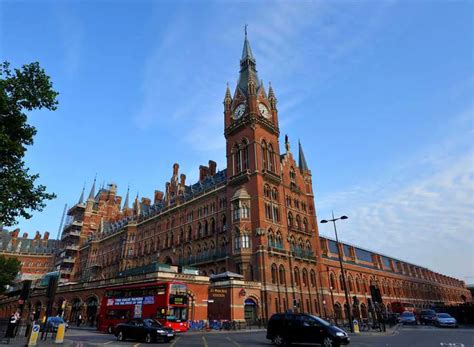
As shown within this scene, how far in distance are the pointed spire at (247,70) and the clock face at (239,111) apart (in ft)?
8.66

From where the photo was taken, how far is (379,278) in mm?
72375

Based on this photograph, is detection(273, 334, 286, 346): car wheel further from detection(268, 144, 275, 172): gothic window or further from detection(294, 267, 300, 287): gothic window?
detection(268, 144, 275, 172): gothic window

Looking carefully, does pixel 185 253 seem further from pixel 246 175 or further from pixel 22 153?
pixel 22 153

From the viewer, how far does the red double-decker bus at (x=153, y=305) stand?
85.3 ft

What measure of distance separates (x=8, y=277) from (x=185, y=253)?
126ft

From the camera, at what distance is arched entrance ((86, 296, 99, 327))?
46.2 metres

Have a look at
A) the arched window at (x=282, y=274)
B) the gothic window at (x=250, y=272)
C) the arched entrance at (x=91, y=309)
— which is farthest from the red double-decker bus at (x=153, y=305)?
the arched window at (x=282, y=274)

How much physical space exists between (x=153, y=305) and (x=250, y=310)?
52.3 feet

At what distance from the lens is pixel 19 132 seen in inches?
830

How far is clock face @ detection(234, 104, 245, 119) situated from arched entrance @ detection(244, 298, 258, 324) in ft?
97.5

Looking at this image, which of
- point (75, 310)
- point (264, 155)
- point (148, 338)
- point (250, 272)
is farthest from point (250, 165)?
point (75, 310)

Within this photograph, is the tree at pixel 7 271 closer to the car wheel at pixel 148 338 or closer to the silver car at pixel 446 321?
the car wheel at pixel 148 338

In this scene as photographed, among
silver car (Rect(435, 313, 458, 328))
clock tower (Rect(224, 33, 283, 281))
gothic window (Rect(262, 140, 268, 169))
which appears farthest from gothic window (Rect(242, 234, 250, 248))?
silver car (Rect(435, 313, 458, 328))

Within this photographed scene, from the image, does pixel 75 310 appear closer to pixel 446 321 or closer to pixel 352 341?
pixel 352 341
